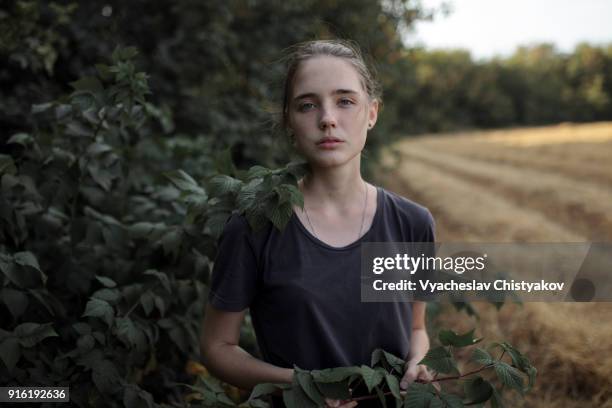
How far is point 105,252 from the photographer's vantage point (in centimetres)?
239

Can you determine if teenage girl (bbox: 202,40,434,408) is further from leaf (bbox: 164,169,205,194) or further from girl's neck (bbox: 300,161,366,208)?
leaf (bbox: 164,169,205,194)

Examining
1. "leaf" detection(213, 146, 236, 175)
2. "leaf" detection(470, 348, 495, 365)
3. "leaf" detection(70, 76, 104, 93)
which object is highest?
"leaf" detection(70, 76, 104, 93)

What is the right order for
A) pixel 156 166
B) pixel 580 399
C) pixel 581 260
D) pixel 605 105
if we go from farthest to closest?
pixel 605 105, pixel 581 260, pixel 156 166, pixel 580 399

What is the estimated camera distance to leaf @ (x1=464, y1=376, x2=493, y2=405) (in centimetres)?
145

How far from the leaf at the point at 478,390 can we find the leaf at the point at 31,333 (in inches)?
47.3

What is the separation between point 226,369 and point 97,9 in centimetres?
347

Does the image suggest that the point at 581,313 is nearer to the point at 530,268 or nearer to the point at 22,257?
the point at 530,268

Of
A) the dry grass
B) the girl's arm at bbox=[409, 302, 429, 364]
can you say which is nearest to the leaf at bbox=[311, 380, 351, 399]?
the girl's arm at bbox=[409, 302, 429, 364]

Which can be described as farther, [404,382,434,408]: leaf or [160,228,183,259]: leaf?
[160,228,183,259]: leaf

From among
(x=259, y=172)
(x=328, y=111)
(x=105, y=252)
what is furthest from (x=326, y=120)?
(x=105, y=252)

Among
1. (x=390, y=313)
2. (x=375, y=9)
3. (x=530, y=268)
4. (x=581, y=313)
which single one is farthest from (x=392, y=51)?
(x=390, y=313)

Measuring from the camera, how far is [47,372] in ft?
6.38

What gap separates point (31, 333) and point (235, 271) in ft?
2.26

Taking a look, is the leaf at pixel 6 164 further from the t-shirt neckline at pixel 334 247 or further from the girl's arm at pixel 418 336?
the girl's arm at pixel 418 336
